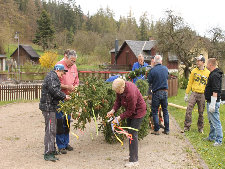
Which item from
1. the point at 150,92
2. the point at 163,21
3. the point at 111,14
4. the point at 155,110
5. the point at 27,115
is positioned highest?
the point at 111,14

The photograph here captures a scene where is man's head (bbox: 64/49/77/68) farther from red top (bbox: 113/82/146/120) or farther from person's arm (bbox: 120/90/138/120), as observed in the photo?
person's arm (bbox: 120/90/138/120)

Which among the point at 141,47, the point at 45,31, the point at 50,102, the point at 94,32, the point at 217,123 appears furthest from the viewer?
the point at 94,32

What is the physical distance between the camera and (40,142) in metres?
6.63

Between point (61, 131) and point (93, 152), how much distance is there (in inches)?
Answer: 37.4

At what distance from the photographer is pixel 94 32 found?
79812 mm

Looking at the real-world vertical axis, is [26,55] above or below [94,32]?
below

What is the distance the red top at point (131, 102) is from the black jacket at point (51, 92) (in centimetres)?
120

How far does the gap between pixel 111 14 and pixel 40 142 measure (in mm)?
100740

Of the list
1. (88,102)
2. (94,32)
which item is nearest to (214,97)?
(88,102)

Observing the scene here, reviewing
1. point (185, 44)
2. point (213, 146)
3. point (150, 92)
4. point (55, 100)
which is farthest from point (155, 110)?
point (185, 44)

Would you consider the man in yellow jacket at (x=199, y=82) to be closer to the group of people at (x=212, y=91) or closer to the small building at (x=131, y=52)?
the group of people at (x=212, y=91)

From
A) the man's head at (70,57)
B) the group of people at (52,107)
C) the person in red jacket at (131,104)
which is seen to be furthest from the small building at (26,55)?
the person in red jacket at (131,104)

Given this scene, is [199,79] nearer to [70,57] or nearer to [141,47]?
[70,57]

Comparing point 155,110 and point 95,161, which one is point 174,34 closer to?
point 155,110
